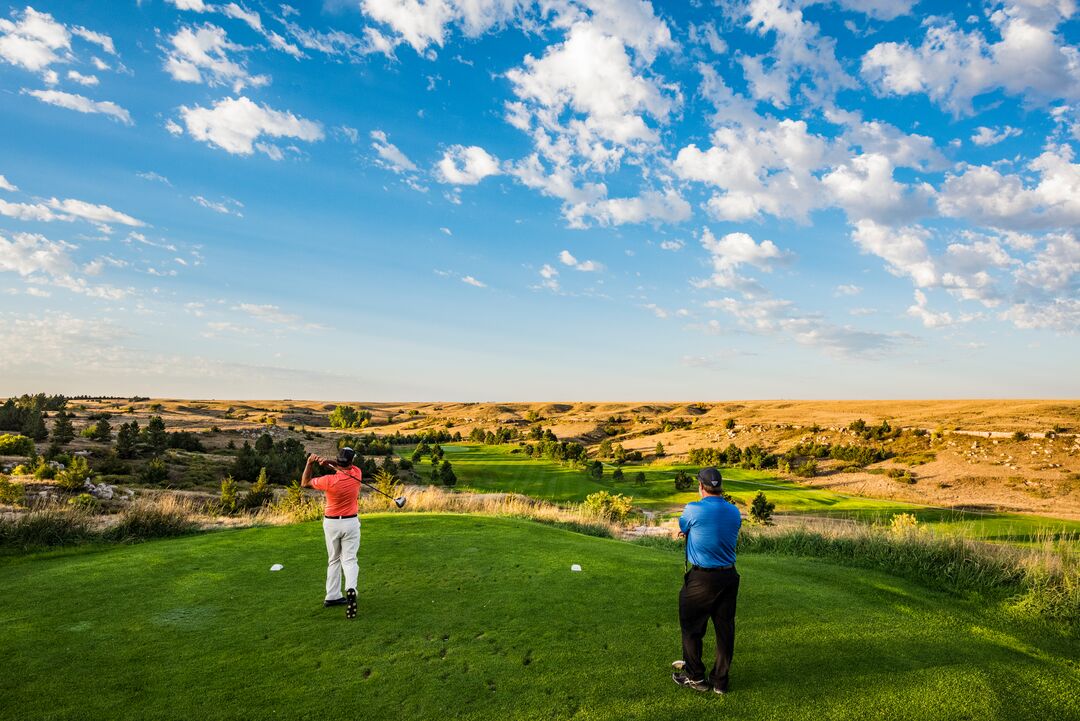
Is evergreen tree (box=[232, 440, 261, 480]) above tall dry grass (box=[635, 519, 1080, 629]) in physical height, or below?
below

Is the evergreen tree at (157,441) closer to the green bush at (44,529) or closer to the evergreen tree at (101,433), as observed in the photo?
the evergreen tree at (101,433)

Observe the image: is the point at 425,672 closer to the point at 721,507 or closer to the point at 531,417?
the point at 721,507

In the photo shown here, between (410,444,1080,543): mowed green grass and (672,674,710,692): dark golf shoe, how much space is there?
32.1m

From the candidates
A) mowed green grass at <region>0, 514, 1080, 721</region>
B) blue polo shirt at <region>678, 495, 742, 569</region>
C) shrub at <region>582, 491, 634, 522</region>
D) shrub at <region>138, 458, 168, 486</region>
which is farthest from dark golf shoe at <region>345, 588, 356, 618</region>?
shrub at <region>138, 458, 168, 486</region>

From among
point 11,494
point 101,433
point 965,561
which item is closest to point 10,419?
point 101,433

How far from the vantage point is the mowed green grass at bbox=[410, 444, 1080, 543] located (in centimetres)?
3738

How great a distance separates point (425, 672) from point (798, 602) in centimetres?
572

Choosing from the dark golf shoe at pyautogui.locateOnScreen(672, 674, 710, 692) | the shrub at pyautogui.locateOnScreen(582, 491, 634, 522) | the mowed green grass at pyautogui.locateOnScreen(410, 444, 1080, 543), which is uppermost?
the dark golf shoe at pyautogui.locateOnScreen(672, 674, 710, 692)

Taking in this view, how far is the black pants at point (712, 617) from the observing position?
18.0ft

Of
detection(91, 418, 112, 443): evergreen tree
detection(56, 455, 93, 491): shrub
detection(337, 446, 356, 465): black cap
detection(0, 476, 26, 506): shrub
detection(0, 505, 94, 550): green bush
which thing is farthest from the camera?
detection(91, 418, 112, 443): evergreen tree

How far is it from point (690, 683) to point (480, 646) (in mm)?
2439

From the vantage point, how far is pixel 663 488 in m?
51.1

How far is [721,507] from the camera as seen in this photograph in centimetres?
565

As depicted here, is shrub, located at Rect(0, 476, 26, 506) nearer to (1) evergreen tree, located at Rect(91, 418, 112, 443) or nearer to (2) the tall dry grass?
(2) the tall dry grass
